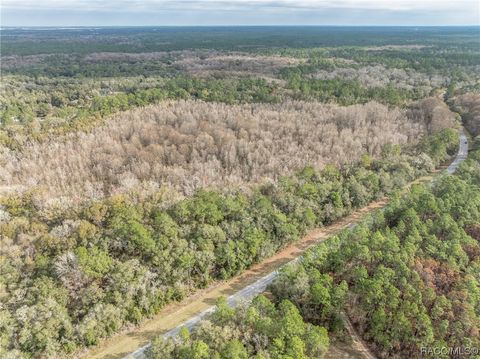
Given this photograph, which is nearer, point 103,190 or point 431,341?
point 431,341

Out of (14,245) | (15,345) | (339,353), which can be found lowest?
(339,353)

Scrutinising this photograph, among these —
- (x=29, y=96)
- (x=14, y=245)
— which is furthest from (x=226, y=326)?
(x=29, y=96)

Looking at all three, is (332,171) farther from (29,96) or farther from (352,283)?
(29,96)

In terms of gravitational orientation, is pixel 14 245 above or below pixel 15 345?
above

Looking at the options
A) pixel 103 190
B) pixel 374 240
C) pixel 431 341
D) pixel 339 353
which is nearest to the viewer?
pixel 431 341

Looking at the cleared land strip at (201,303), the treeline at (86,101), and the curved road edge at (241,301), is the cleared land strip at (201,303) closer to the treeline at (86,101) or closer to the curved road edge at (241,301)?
the curved road edge at (241,301)

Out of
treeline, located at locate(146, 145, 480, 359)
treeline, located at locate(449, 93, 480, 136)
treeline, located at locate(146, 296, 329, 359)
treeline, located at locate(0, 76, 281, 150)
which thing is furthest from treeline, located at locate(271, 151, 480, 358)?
treeline, located at locate(0, 76, 281, 150)
